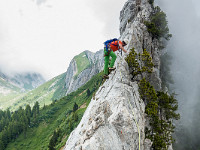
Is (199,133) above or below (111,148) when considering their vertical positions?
above

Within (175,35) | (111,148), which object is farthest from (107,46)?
(175,35)

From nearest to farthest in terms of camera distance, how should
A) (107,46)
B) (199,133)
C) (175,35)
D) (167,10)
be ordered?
(107,46) < (199,133) < (175,35) < (167,10)

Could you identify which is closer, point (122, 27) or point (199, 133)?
point (199, 133)

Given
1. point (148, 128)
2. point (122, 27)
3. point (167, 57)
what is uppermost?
point (122, 27)

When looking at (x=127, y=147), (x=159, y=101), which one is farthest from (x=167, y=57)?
(x=127, y=147)

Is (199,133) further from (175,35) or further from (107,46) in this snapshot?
(107,46)

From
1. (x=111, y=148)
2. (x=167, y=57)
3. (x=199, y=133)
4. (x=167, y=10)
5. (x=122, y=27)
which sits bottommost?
(x=111, y=148)

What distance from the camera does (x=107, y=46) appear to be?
14.3 metres

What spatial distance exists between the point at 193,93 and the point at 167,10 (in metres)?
43.4

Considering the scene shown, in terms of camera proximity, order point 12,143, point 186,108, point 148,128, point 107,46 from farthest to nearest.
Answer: point 12,143 → point 186,108 → point 148,128 → point 107,46

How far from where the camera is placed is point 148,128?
54.4ft

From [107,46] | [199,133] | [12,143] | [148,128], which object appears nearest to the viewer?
[107,46]

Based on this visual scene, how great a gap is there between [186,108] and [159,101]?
32.9m

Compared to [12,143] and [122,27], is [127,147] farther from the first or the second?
[12,143]
